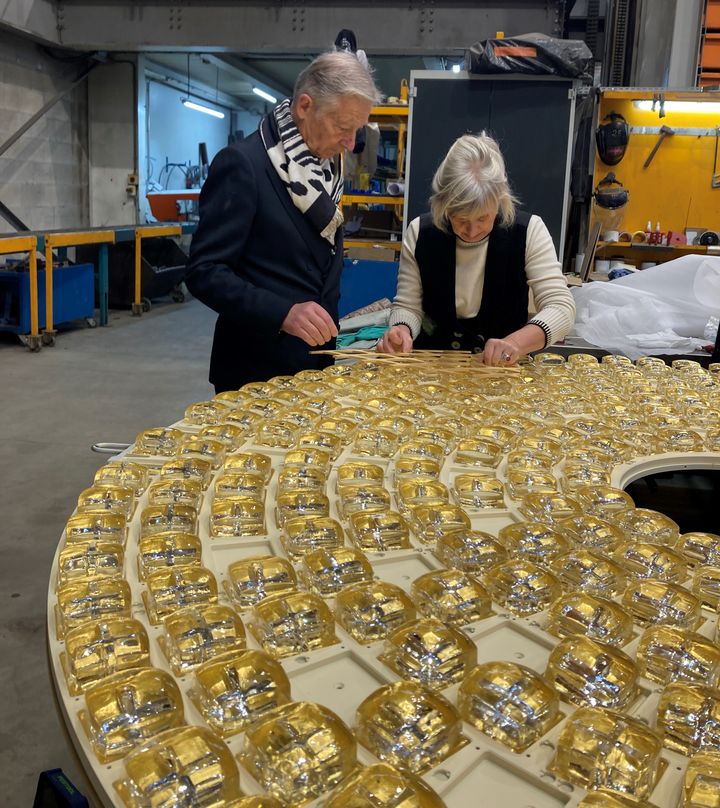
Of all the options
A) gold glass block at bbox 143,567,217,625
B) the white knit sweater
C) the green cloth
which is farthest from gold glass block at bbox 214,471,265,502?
the green cloth

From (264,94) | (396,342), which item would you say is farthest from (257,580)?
(264,94)

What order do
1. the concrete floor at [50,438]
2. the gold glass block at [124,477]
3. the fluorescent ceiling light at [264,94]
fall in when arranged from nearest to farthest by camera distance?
the gold glass block at [124,477], the concrete floor at [50,438], the fluorescent ceiling light at [264,94]

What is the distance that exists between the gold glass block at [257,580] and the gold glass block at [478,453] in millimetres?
489

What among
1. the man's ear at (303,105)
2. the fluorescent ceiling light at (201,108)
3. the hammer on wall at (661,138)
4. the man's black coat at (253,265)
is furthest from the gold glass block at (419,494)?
the fluorescent ceiling light at (201,108)

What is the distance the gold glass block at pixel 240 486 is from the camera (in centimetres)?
104

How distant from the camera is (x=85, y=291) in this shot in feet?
23.6

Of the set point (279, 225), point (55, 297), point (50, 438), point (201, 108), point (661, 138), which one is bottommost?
point (50, 438)

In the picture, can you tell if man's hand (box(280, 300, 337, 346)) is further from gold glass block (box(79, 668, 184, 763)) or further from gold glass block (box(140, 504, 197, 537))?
gold glass block (box(79, 668, 184, 763))

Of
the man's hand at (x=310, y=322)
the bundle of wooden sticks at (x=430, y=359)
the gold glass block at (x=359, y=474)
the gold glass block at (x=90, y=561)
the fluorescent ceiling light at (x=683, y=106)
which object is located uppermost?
the fluorescent ceiling light at (x=683, y=106)

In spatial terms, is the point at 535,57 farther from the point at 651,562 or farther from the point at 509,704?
the point at 509,704

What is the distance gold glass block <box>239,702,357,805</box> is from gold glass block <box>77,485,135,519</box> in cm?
46

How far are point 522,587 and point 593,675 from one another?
16 centimetres

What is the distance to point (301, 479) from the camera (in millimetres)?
1103

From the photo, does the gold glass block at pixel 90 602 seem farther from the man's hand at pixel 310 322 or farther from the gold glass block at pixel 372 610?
the man's hand at pixel 310 322
